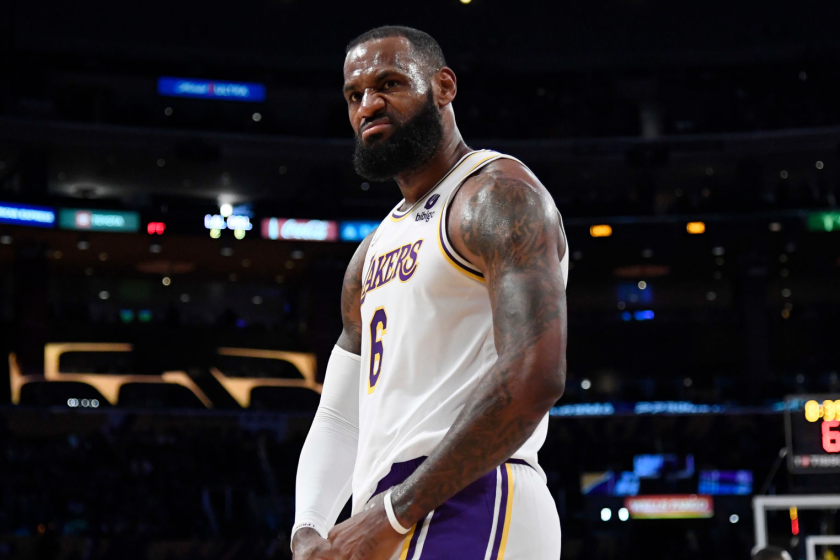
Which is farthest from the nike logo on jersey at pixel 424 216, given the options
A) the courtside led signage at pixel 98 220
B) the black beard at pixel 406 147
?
the courtside led signage at pixel 98 220

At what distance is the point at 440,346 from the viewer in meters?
2.11

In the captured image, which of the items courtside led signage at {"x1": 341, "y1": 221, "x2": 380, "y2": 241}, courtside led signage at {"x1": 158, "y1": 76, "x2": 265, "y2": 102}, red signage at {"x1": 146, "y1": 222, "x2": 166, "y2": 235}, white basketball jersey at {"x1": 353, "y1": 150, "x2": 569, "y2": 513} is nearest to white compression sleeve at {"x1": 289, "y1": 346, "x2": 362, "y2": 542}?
white basketball jersey at {"x1": 353, "y1": 150, "x2": 569, "y2": 513}

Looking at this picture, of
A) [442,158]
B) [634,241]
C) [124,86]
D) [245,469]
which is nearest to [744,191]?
[634,241]

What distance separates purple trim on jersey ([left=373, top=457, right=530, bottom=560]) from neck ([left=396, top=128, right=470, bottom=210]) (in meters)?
0.72

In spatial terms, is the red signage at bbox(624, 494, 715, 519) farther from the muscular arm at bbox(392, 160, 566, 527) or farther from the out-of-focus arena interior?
the muscular arm at bbox(392, 160, 566, 527)

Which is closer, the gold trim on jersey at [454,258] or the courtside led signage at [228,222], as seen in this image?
the gold trim on jersey at [454,258]

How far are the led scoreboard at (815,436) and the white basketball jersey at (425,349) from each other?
7083 millimetres

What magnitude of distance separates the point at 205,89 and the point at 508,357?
24.0m

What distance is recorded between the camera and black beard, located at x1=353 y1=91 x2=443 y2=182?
2258mm

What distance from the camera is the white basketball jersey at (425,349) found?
82.0 inches

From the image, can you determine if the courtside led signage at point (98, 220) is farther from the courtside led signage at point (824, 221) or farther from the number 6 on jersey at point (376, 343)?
the number 6 on jersey at point (376, 343)

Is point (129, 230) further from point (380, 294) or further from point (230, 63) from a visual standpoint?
point (380, 294)

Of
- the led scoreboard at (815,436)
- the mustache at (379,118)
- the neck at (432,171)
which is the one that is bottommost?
the led scoreboard at (815,436)

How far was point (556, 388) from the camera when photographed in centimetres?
191
